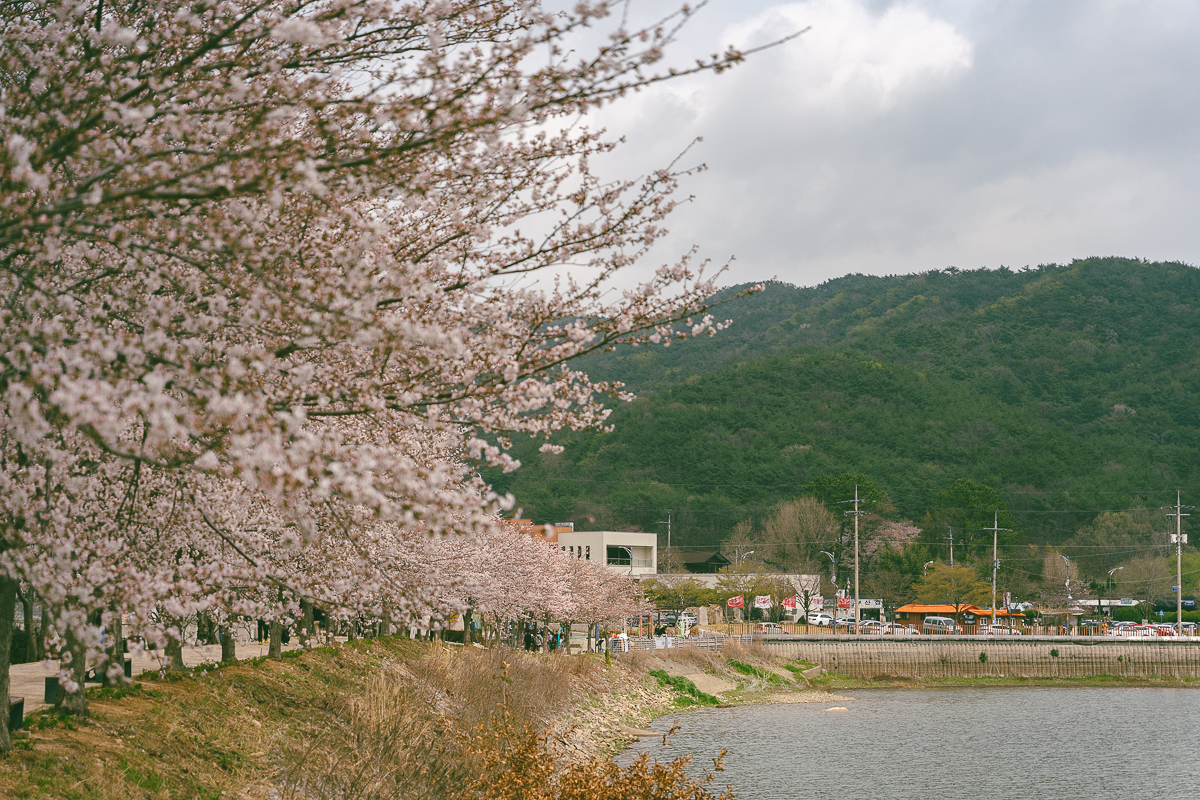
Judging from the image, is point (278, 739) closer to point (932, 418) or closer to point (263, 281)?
point (263, 281)

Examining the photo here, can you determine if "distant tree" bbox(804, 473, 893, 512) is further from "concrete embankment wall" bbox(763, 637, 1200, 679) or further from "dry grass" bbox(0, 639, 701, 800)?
"dry grass" bbox(0, 639, 701, 800)

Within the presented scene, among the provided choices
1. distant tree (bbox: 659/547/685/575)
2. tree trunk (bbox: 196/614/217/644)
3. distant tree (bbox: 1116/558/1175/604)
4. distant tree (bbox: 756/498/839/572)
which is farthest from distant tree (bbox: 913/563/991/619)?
tree trunk (bbox: 196/614/217/644)

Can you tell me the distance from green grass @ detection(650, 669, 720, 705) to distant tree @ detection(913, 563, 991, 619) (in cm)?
4541

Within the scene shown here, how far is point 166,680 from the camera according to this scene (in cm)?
1614

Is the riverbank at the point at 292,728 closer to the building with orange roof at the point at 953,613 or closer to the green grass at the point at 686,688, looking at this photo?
the green grass at the point at 686,688

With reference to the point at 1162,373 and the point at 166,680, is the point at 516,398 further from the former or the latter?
the point at 1162,373

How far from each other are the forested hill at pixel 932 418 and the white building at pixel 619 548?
10959mm

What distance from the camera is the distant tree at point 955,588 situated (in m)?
88.2

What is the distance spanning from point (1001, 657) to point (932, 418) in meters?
69.2

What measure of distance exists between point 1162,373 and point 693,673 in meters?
117

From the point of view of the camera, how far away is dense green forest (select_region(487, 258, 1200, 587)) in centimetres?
11819

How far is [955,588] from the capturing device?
88.2 meters

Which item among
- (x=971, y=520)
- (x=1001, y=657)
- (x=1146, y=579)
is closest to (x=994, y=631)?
(x=1001, y=657)

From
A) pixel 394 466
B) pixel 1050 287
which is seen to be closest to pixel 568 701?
pixel 394 466
